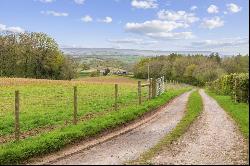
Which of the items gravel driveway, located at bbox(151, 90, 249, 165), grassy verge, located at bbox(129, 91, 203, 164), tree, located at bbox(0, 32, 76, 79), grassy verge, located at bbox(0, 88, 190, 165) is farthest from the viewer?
tree, located at bbox(0, 32, 76, 79)

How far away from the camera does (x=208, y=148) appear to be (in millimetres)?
12789

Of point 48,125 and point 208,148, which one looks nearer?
point 208,148

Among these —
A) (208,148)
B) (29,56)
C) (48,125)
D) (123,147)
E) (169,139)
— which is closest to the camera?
(208,148)

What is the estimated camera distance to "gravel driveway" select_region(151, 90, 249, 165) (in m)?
11.0

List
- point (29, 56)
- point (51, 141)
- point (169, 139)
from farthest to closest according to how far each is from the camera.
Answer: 1. point (29, 56)
2. point (169, 139)
3. point (51, 141)

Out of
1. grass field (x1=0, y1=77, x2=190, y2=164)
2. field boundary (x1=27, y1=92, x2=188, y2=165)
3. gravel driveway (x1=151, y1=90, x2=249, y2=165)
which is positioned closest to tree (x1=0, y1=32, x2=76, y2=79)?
grass field (x1=0, y1=77, x2=190, y2=164)

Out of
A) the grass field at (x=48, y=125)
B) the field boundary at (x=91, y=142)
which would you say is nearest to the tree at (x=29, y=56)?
the grass field at (x=48, y=125)

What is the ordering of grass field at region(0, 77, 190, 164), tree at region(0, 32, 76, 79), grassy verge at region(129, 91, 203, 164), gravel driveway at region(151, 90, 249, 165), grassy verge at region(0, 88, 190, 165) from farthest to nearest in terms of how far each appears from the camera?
tree at region(0, 32, 76, 79), grass field at region(0, 77, 190, 164), grassy verge at region(0, 88, 190, 165), grassy verge at region(129, 91, 203, 164), gravel driveway at region(151, 90, 249, 165)

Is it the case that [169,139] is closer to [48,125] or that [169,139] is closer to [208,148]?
[208,148]

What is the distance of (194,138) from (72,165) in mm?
5571

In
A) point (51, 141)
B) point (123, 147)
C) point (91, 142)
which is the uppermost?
point (51, 141)

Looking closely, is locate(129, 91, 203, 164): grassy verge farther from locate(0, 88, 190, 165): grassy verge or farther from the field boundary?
locate(0, 88, 190, 165): grassy verge

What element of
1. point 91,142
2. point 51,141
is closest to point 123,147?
point 91,142

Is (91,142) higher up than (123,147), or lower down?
lower down
